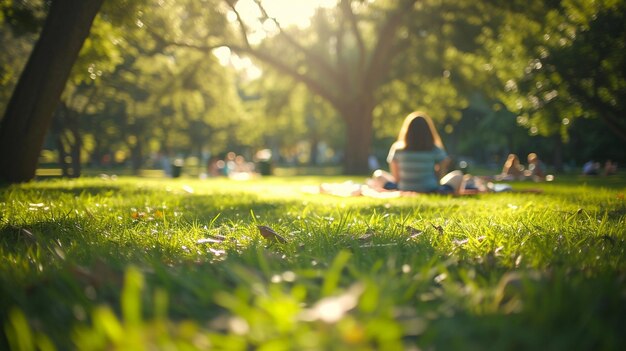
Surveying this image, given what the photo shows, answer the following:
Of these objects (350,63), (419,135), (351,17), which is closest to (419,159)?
(419,135)

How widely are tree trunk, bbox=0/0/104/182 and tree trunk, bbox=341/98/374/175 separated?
15.1 m

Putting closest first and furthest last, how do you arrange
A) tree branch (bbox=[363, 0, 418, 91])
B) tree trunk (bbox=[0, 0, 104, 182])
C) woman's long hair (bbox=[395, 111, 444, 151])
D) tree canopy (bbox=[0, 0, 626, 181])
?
tree trunk (bbox=[0, 0, 104, 182]) < woman's long hair (bbox=[395, 111, 444, 151]) < tree canopy (bbox=[0, 0, 626, 181]) < tree branch (bbox=[363, 0, 418, 91])

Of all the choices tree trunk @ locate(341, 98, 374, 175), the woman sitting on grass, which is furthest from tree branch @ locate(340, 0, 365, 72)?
the woman sitting on grass

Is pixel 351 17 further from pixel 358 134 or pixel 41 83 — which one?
pixel 41 83

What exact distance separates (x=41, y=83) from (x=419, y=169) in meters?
6.83

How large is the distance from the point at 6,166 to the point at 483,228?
749cm

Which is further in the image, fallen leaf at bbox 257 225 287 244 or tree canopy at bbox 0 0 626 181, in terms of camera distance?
tree canopy at bbox 0 0 626 181

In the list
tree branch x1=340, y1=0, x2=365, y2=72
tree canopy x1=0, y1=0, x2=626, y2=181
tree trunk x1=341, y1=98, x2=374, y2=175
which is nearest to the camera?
tree canopy x1=0, y1=0, x2=626, y2=181

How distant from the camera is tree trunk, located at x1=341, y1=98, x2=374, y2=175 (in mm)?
21297

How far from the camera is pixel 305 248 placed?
2.66 meters

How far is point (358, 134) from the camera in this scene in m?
21.8

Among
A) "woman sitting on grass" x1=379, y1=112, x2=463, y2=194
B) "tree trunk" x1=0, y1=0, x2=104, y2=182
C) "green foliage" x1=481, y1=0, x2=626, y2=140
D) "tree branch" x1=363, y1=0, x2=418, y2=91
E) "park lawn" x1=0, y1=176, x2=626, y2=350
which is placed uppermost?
"tree branch" x1=363, y1=0, x2=418, y2=91

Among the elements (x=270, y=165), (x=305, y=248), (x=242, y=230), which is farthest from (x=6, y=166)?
(x=270, y=165)

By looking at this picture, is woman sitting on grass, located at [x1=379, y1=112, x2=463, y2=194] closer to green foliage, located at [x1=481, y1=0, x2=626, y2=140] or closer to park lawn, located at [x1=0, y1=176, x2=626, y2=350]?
park lawn, located at [x1=0, y1=176, x2=626, y2=350]
